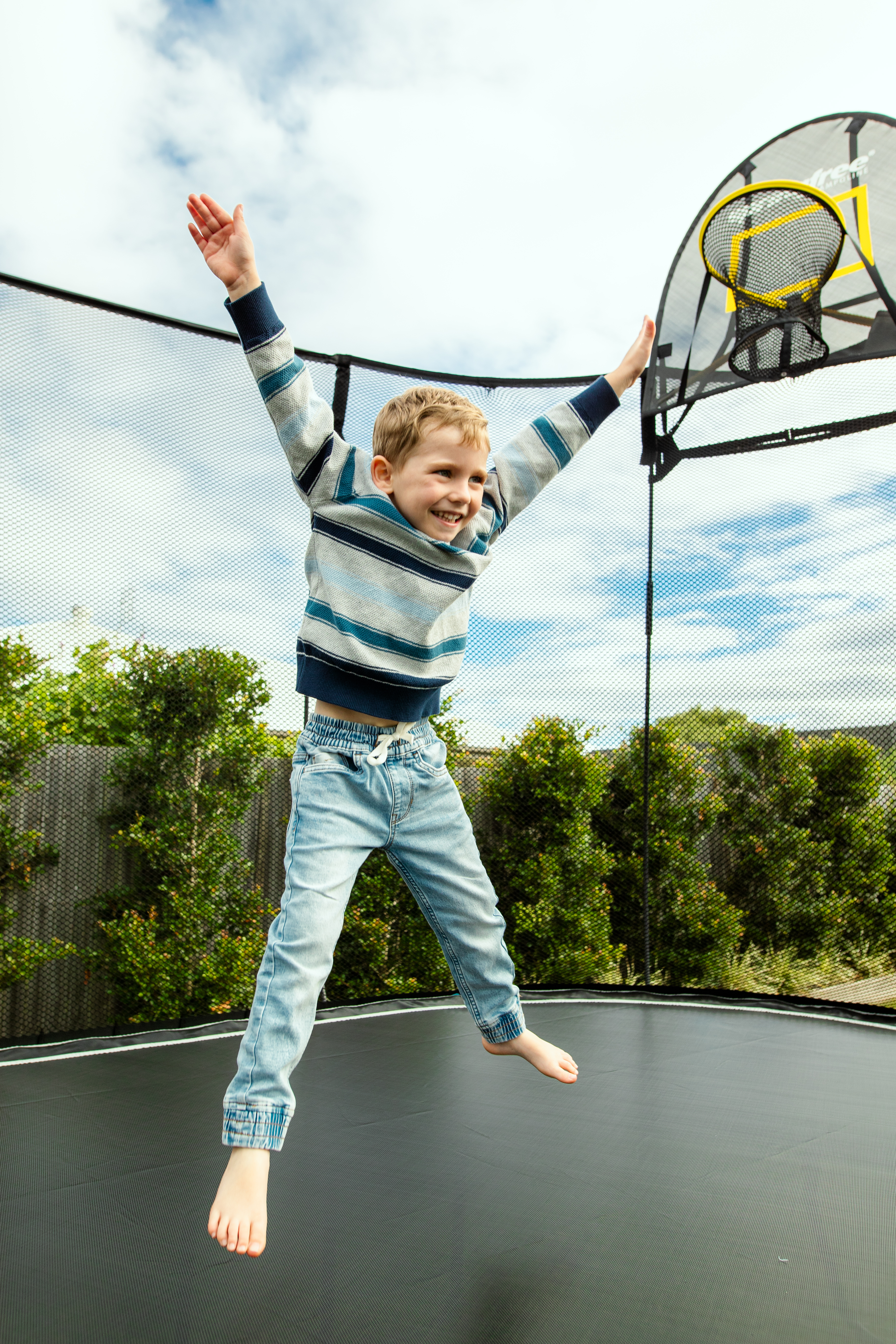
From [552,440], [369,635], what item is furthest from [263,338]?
[552,440]

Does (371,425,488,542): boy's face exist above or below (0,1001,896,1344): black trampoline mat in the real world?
above

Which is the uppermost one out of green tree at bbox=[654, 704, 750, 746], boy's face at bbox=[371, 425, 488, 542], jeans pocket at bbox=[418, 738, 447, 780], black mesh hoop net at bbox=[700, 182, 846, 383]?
black mesh hoop net at bbox=[700, 182, 846, 383]

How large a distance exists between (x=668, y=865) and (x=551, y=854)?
0.42 m

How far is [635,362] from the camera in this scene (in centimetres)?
130

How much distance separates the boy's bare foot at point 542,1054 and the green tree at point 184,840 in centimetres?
127

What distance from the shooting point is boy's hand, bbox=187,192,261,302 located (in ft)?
3.11

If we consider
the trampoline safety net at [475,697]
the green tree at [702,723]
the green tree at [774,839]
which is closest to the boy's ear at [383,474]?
the trampoline safety net at [475,697]

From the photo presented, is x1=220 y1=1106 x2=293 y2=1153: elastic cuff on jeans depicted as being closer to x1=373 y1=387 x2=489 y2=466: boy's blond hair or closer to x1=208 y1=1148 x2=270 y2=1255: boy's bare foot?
x1=208 y1=1148 x2=270 y2=1255: boy's bare foot

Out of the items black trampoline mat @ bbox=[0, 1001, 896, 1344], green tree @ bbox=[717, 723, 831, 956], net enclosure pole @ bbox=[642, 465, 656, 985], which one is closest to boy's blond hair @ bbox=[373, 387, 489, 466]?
black trampoline mat @ bbox=[0, 1001, 896, 1344]

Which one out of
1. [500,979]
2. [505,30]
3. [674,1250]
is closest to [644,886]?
[500,979]

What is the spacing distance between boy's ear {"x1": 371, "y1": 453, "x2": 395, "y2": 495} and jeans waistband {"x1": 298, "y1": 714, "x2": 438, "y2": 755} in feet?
0.99

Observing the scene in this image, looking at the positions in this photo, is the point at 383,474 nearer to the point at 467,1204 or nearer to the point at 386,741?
the point at 386,741

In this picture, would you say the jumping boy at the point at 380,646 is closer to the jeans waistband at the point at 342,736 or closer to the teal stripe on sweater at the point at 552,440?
the jeans waistband at the point at 342,736

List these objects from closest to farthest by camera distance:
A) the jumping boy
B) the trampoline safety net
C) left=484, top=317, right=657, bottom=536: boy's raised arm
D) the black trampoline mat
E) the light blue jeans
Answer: the black trampoline mat < the light blue jeans < the jumping boy < left=484, top=317, right=657, bottom=536: boy's raised arm < the trampoline safety net
